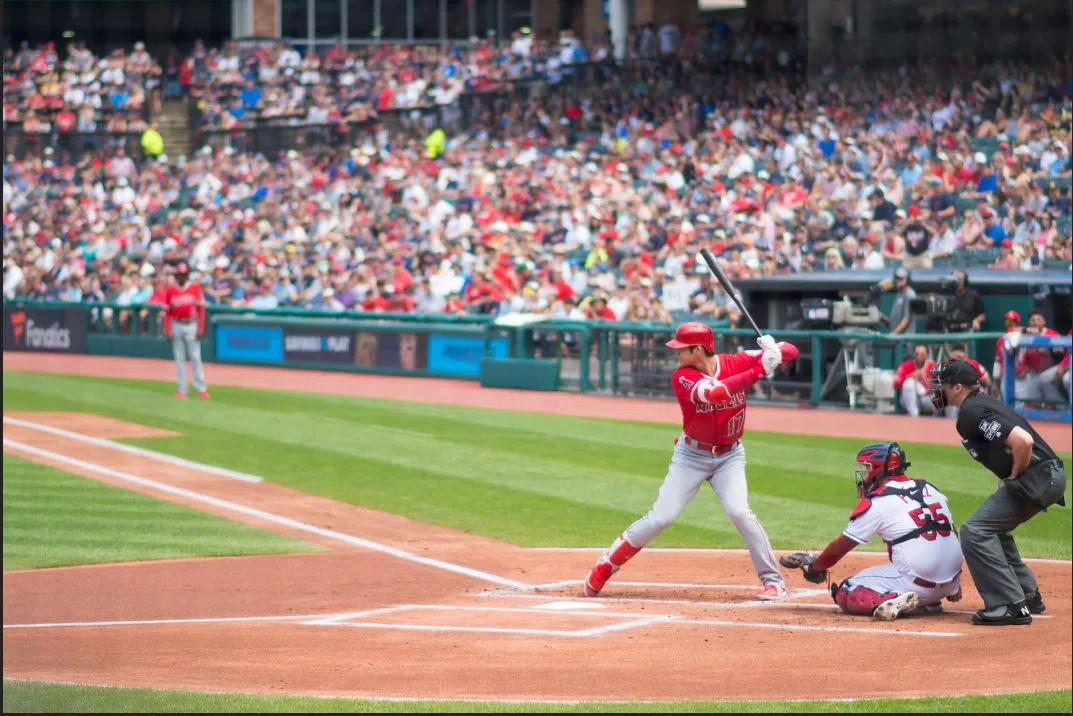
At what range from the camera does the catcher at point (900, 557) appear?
6.21 m

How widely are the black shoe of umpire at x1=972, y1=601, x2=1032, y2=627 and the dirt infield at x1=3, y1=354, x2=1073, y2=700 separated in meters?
0.05

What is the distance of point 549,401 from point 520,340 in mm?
1610

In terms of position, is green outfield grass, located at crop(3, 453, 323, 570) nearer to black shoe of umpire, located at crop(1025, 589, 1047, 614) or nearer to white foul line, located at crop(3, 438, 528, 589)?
white foul line, located at crop(3, 438, 528, 589)

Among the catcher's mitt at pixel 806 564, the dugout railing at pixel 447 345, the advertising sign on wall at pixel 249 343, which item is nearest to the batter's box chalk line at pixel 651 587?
the catcher's mitt at pixel 806 564

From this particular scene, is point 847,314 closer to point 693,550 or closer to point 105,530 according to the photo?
point 693,550

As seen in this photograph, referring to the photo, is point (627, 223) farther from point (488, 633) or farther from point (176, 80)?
point (488, 633)

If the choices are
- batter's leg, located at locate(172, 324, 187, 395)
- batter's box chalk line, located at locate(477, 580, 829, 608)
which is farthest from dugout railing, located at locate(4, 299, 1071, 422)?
batter's leg, located at locate(172, 324, 187, 395)

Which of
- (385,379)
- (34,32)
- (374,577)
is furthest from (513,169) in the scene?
(374,577)

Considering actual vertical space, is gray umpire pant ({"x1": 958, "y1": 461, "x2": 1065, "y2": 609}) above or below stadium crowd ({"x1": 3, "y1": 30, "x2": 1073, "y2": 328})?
below

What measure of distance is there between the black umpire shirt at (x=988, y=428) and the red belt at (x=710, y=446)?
1.04 meters

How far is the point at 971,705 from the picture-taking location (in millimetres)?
5320

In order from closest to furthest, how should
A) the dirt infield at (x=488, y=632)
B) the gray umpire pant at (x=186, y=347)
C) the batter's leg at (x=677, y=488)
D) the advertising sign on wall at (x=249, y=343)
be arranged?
the dirt infield at (x=488, y=632) < the batter's leg at (x=677, y=488) < the gray umpire pant at (x=186, y=347) < the advertising sign on wall at (x=249, y=343)

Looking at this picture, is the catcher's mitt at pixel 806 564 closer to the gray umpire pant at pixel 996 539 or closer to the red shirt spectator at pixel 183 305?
the gray umpire pant at pixel 996 539

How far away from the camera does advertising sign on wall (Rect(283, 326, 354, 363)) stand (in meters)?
21.5
